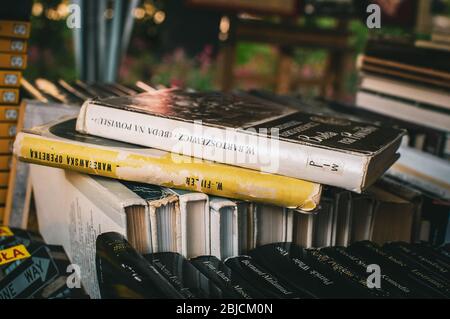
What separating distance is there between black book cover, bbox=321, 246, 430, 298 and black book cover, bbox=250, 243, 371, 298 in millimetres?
30

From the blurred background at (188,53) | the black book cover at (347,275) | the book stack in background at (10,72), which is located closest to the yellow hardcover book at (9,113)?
the book stack in background at (10,72)

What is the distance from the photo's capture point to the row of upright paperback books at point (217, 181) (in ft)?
1.86

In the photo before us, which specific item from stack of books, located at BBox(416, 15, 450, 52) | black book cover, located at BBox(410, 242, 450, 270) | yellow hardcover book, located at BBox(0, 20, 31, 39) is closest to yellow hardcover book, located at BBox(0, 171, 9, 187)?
yellow hardcover book, located at BBox(0, 20, 31, 39)

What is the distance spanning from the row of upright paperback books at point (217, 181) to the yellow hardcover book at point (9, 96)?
0.20m

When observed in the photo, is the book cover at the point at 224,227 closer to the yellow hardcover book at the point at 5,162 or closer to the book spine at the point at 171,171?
the book spine at the point at 171,171

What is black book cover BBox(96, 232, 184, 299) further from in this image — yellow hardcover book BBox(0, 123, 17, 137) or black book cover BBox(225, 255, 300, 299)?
yellow hardcover book BBox(0, 123, 17, 137)

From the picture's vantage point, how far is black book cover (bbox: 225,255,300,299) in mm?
504

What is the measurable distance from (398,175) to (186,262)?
0.41 m

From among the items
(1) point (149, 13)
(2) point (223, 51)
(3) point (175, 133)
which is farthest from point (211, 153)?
(1) point (149, 13)

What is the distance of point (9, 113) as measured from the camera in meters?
0.84

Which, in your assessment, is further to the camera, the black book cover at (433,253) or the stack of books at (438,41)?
the stack of books at (438,41)

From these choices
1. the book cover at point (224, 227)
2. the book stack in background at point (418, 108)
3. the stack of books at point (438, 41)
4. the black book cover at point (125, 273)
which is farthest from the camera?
the stack of books at point (438, 41)
